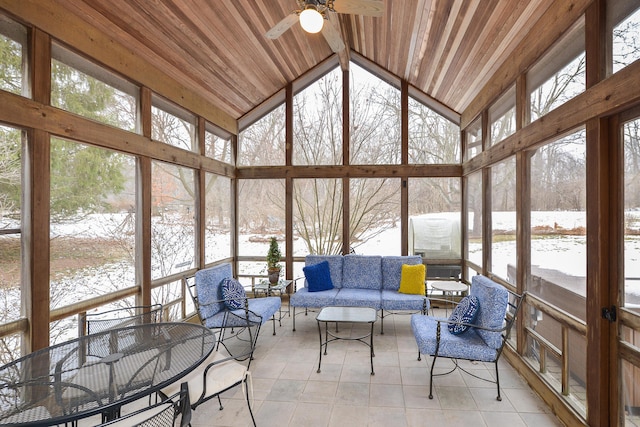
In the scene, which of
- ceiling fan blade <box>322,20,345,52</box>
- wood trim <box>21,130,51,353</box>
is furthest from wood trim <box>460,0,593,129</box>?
wood trim <box>21,130,51,353</box>

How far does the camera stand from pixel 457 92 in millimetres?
4707

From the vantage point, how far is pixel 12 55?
2.27 metres

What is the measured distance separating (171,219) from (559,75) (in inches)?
167

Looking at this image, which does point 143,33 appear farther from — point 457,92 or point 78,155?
point 457,92

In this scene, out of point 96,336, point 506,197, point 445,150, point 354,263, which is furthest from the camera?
point 445,150

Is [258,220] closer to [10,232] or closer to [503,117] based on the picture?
[10,232]

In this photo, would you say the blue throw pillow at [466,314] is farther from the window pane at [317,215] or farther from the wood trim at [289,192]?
the wood trim at [289,192]

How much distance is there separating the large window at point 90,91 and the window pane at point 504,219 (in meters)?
4.15

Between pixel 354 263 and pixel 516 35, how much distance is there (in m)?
3.42

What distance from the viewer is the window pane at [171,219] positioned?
375 cm

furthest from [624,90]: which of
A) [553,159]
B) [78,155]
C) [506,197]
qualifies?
[78,155]

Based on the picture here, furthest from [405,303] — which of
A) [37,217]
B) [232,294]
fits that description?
[37,217]

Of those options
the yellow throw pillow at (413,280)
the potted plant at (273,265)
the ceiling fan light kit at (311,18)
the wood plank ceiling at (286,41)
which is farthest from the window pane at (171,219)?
the yellow throw pillow at (413,280)

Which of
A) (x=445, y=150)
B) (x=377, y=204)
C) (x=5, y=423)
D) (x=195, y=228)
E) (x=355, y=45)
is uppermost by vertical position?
(x=355, y=45)
